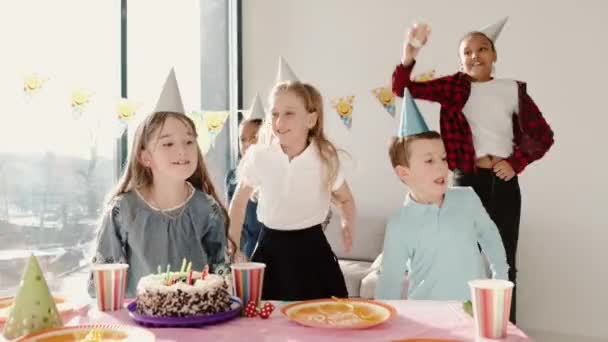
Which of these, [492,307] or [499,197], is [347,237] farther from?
[492,307]

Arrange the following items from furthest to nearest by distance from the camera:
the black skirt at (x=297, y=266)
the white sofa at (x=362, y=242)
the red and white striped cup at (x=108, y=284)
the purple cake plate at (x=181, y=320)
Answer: the white sofa at (x=362, y=242) → the black skirt at (x=297, y=266) → the red and white striped cup at (x=108, y=284) → the purple cake plate at (x=181, y=320)

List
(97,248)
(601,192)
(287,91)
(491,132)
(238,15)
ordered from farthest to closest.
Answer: (238,15), (601,192), (491,132), (287,91), (97,248)

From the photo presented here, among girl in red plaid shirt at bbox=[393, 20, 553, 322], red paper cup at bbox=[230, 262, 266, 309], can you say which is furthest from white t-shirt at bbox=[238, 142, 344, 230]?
red paper cup at bbox=[230, 262, 266, 309]

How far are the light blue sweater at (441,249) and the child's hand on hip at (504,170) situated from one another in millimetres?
721

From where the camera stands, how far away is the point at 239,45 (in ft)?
15.8

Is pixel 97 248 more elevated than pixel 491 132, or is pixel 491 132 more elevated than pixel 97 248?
pixel 491 132

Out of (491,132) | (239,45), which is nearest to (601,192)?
(491,132)

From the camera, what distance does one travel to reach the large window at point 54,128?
2.74m

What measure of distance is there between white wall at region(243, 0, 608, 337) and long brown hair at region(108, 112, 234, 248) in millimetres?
2396

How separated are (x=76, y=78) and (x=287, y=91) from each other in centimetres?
133

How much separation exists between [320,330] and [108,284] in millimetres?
488

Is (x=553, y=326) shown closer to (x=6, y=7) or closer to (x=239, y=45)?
(x=239, y=45)

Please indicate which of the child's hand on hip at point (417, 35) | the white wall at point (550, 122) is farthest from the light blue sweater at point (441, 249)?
the white wall at point (550, 122)

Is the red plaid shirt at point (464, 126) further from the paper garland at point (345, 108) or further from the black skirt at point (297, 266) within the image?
the paper garland at point (345, 108)
